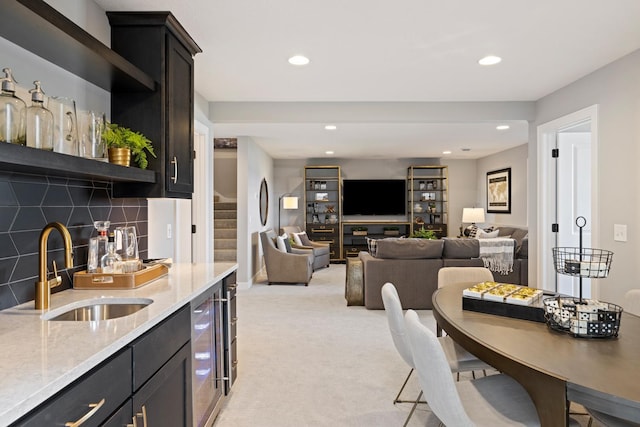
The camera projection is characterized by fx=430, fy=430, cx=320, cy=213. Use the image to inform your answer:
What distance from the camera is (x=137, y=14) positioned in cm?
245

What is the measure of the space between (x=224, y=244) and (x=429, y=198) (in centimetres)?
467

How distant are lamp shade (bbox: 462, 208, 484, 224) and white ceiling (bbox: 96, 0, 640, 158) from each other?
460 cm

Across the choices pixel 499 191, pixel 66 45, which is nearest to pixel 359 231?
pixel 499 191

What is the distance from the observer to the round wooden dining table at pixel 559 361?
1261mm

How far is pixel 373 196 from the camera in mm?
9602

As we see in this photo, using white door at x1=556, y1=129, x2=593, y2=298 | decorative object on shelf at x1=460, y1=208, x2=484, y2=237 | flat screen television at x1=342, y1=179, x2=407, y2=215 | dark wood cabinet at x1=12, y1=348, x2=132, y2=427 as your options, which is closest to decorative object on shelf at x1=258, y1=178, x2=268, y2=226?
flat screen television at x1=342, y1=179, x2=407, y2=215

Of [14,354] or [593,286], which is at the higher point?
[14,354]

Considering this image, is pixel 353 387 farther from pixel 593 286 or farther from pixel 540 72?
pixel 540 72

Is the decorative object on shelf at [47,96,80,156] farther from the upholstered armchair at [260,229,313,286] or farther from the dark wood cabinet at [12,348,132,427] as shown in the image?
the upholstered armchair at [260,229,313,286]

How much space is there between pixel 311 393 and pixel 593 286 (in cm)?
257

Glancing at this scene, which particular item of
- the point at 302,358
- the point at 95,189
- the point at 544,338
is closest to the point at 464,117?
the point at 302,358

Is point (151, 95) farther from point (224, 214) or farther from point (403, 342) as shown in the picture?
point (224, 214)

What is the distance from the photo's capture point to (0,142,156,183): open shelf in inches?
51.1

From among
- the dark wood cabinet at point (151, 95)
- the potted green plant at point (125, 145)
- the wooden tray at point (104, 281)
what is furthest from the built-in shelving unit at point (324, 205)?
the wooden tray at point (104, 281)
